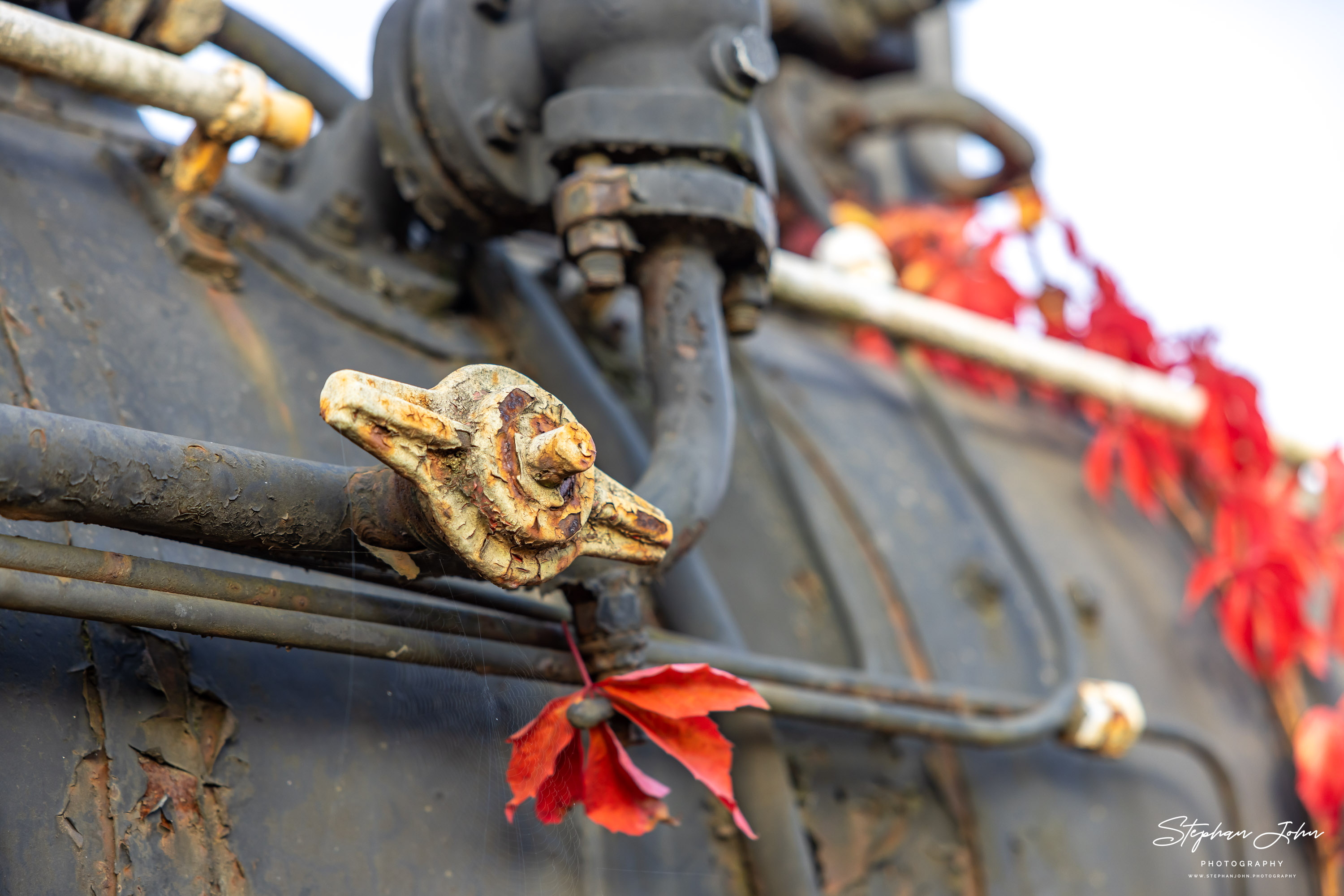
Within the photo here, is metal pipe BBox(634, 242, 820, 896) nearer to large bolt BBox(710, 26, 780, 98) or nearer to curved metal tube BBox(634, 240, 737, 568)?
curved metal tube BBox(634, 240, 737, 568)

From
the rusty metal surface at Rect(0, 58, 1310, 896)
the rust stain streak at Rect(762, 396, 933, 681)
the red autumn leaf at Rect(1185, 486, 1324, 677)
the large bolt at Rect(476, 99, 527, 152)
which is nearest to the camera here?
the rusty metal surface at Rect(0, 58, 1310, 896)

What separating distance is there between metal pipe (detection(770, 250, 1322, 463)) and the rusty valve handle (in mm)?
769

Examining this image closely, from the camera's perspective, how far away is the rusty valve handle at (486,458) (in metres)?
0.60

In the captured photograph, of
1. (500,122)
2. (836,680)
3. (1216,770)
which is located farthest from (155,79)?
(1216,770)

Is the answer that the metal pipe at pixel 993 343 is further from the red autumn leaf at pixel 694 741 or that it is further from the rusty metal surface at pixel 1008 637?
the red autumn leaf at pixel 694 741

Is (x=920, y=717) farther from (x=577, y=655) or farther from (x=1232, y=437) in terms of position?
(x=1232, y=437)

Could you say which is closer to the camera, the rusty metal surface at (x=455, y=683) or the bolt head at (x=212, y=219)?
the rusty metal surface at (x=455, y=683)

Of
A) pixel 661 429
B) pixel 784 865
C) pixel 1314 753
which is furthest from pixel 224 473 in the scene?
pixel 1314 753

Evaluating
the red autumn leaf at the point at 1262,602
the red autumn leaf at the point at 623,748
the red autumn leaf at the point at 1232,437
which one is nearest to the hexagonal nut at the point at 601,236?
the red autumn leaf at the point at 623,748

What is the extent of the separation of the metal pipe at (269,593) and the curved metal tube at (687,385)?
132 millimetres

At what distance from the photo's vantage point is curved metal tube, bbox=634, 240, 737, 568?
91cm

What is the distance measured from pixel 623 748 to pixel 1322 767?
1.15 m

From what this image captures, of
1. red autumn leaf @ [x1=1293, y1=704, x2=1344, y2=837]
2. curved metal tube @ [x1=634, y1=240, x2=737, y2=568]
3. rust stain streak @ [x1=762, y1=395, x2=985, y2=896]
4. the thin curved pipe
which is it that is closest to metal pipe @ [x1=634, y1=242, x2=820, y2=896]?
curved metal tube @ [x1=634, y1=240, x2=737, y2=568]
